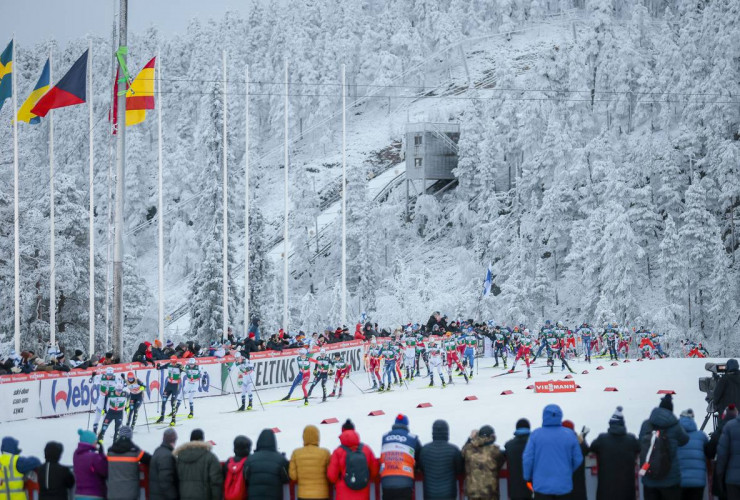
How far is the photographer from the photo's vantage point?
1633 centimetres

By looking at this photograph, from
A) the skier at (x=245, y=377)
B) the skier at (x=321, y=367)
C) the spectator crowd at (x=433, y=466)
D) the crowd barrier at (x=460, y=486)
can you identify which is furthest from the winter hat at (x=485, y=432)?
the skier at (x=321, y=367)

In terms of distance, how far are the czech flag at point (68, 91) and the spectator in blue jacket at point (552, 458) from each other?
26.4 metres

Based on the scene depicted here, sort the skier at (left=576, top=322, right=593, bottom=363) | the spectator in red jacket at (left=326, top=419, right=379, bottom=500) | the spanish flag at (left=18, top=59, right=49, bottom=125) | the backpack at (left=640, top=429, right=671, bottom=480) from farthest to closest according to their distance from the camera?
1. the skier at (left=576, top=322, right=593, bottom=363)
2. the spanish flag at (left=18, top=59, right=49, bottom=125)
3. the spectator in red jacket at (left=326, top=419, right=379, bottom=500)
4. the backpack at (left=640, top=429, right=671, bottom=480)

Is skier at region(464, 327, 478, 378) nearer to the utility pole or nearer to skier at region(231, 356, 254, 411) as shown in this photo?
skier at region(231, 356, 254, 411)

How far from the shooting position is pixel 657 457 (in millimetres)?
11375

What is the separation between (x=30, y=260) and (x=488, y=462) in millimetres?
48233

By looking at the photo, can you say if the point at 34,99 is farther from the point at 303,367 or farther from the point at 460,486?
the point at 460,486

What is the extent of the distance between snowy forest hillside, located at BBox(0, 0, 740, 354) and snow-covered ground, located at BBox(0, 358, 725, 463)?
56.9 ft

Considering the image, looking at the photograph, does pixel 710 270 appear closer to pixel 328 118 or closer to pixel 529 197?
pixel 529 197

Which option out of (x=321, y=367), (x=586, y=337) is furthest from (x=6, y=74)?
(x=586, y=337)

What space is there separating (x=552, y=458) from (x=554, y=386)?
22572 mm

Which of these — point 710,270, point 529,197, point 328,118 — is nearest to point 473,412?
point 710,270

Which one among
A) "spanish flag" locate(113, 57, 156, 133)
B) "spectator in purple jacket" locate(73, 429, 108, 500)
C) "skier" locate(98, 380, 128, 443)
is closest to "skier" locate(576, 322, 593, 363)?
"spanish flag" locate(113, 57, 156, 133)

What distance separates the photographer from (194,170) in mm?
110000
